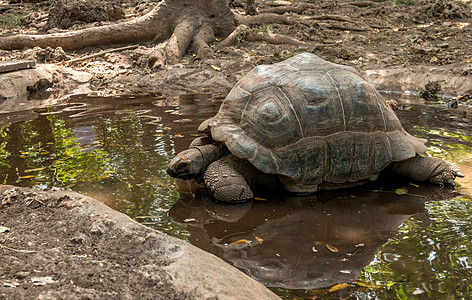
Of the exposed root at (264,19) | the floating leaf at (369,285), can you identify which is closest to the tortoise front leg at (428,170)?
the floating leaf at (369,285)

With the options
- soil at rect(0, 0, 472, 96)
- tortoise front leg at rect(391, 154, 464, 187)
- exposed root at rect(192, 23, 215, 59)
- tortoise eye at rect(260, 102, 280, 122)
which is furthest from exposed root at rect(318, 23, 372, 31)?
tortoise eye at rect(260, 102, 280, 122)

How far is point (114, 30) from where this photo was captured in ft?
38.7

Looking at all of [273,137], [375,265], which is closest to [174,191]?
[273,137]

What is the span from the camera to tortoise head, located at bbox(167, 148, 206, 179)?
14.4ft

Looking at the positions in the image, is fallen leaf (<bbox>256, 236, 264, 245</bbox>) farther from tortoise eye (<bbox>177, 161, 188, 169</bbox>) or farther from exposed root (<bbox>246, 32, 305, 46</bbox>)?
exposed root (<bbox>246, 32, 305, 46</bbox>)

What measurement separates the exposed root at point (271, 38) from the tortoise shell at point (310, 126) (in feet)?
23.5

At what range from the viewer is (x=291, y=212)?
4.16m

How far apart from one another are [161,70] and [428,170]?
274 inches

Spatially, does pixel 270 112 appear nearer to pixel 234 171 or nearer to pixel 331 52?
pixel 234 171

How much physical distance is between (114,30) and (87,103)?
3906 mm

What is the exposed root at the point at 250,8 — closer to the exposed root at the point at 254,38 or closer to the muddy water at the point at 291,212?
the exposed root at the point at 254,38

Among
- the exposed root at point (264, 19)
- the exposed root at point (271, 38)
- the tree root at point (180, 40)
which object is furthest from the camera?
the exposed root at point (264, 19)

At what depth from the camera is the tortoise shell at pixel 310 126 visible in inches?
171

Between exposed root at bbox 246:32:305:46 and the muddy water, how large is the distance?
5.26 metres
